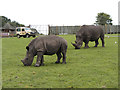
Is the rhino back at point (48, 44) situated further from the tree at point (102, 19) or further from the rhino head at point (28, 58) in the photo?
the tree at point (102, 19)

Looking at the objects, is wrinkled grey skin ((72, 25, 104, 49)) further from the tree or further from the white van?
the tree

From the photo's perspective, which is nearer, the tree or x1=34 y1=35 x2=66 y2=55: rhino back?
x1=34 y1=35 x2=66 y2=55: rhino back

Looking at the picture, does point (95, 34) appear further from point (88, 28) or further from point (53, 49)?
point (53, 49)

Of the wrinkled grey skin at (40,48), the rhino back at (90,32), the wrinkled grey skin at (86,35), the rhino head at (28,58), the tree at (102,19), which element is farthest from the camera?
the tree at (102,19)

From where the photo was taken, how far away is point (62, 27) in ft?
181

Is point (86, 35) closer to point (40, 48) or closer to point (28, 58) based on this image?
point (40, 48)

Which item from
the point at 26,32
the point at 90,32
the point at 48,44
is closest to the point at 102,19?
the point at 26,32

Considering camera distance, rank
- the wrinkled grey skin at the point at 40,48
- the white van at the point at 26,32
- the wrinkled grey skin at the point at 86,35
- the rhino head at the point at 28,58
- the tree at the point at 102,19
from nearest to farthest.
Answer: the wrinkled grey skin at the point at 40,48 → the rhino head at the point at 28,58 → the wrinkled grey skin at the point at 86,35 → the white van at the point at 26,32 → the tree at the point at 102,19

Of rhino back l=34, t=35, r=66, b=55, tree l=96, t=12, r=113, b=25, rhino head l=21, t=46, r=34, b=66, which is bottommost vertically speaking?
rhino head l=21, t=46, r=34, b=66

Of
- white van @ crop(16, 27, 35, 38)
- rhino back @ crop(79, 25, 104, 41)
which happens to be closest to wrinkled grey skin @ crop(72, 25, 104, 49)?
rhino back @ crop(79, 25, 104, 41)

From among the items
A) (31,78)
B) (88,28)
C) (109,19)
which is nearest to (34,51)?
(31,78)

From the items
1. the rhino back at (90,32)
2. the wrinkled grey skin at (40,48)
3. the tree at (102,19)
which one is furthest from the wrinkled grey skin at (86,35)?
the tree at (102,19)

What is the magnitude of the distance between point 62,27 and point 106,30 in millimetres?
10818

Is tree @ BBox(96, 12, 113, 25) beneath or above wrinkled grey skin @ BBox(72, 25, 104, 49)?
above
